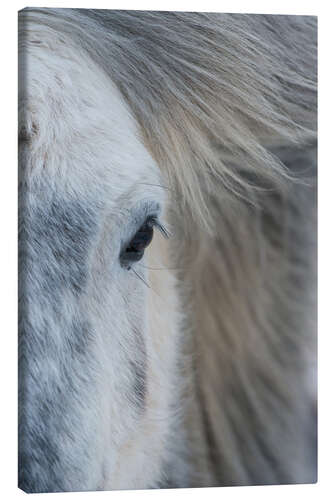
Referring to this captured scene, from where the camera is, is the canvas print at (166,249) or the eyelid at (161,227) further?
the eyelid at (161,227)

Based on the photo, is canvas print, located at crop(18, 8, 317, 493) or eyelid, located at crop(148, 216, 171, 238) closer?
canvas print, located at crop(18, 8, 317, 493)

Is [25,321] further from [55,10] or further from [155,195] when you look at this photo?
[55,10]

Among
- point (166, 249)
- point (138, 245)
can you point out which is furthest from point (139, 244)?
point (166, 249)

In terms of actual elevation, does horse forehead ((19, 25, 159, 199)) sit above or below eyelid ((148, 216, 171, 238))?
above

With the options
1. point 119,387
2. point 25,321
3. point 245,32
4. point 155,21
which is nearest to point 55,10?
point 155,21

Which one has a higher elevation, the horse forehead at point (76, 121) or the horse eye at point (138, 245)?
the horse forehead at point (76, 121)
